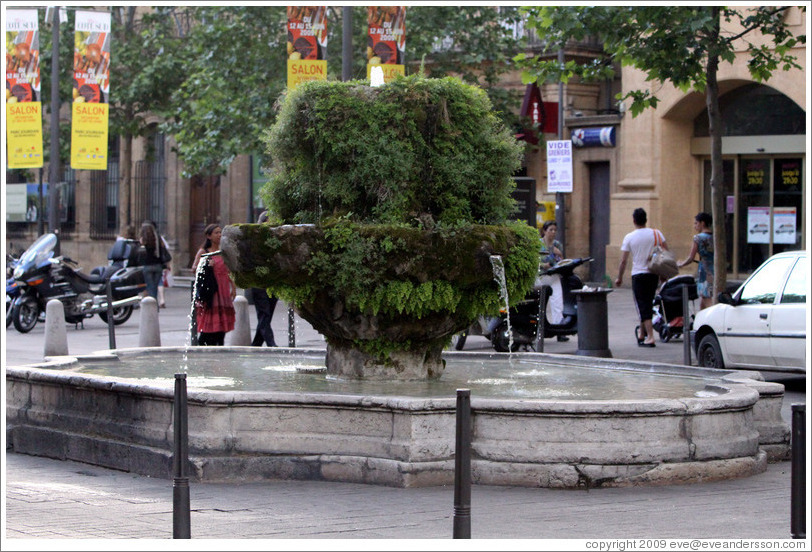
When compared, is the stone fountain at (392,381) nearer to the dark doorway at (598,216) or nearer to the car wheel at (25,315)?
the car wheel at (25,315)

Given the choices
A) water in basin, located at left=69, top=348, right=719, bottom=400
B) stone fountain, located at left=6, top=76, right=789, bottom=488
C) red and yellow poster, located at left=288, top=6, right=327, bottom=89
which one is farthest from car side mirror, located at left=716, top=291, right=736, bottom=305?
red and yellow poster, located at left=288, top=6, right=327, bottom=89

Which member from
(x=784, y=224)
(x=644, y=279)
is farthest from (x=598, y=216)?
(x=644, y=279)

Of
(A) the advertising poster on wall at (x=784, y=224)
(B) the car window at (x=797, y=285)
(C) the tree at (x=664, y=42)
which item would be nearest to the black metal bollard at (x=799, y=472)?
(B) the car window at (x=797, y=285)

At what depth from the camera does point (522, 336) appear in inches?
647

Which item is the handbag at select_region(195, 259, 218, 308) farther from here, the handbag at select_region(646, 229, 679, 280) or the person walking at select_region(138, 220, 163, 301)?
the person walking at select_region(138, 220, 163, 301)

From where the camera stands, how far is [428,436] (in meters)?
8.12

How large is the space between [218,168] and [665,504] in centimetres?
2341

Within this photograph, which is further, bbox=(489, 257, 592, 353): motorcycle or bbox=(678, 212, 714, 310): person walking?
bbox=(678, 212, 714, 310): person walking

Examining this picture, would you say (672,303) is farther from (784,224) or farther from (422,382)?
(784,224)

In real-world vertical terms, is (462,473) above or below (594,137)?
below

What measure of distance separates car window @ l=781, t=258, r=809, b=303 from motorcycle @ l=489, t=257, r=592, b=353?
3.26 meters

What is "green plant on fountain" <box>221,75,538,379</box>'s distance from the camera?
364 inches

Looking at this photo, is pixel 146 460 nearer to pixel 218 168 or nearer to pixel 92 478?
pixel 92 478

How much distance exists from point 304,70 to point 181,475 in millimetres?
15552
